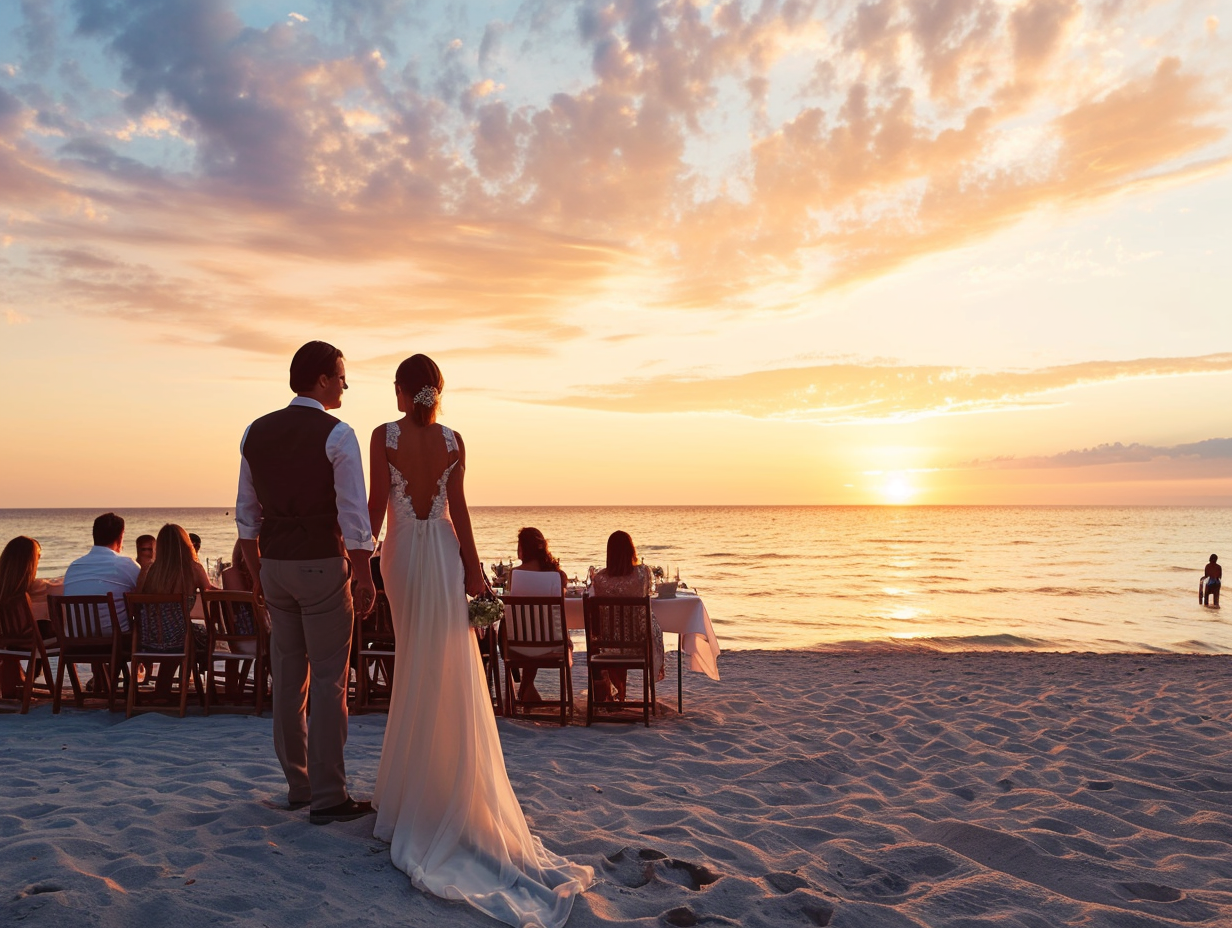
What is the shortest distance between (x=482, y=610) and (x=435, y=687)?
1.28 feet

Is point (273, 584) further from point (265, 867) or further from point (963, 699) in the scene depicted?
point (963, 699)

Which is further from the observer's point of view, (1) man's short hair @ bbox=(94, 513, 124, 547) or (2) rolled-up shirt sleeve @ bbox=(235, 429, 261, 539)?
(1) man's short hair @ bbox=(94, 513, 124, 547)

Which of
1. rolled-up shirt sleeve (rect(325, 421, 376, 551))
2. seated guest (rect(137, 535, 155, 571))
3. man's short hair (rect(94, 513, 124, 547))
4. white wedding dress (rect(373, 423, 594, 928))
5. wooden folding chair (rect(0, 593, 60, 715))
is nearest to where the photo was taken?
white wedding dress (rect(373, 423, 594, 928))

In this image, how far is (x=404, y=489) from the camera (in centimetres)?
371

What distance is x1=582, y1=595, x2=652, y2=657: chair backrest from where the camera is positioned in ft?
22.0

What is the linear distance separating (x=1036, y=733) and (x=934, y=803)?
222 centimetres

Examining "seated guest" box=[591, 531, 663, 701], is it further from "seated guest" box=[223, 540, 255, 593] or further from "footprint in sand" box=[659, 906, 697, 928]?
"footprint in sand" box=[659, 906, 697, 928]

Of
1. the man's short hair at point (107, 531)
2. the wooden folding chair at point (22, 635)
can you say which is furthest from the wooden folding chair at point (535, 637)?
the wooden folding chair at point (22, 635)

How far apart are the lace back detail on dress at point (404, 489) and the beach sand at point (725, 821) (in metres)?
1.38

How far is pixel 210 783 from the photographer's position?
168 inches

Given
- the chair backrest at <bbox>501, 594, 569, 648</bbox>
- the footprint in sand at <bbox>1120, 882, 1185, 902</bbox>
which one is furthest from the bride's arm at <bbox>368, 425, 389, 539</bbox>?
the footprint in sand at <bbox>1120, 882, 1185, 902</bbox>

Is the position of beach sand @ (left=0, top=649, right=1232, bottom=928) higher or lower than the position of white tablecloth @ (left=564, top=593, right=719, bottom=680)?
lower

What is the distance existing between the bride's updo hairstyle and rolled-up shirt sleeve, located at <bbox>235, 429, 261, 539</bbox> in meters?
0.74

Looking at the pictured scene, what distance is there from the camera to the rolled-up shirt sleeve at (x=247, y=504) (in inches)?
148
